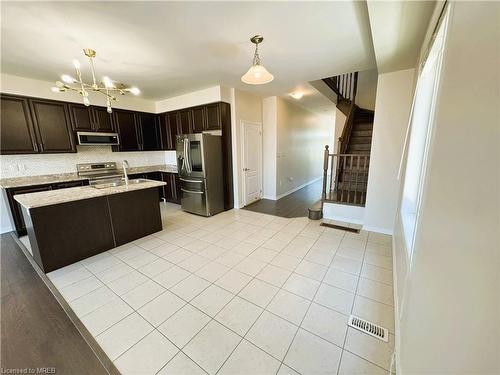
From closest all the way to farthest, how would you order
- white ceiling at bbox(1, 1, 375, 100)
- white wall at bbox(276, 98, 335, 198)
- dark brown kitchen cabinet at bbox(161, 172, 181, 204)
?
white ceiling at bbox(1, 1, 375, 100) < dark brown kitchen cabinet at bbox(161, 172, 181, 204) < white wall at bbox(276, 98, 335, 198)

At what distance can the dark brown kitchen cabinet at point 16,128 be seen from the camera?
3262 millimetres

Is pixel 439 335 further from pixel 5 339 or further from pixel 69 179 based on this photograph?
pixel 69 179

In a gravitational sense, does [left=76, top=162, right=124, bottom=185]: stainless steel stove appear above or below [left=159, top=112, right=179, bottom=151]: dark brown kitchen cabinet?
below

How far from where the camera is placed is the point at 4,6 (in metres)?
1.77

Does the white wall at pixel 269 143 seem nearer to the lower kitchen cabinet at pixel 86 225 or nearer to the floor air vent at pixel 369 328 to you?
the lower kitchen cabinet at pixel 86 225

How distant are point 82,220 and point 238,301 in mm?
2283

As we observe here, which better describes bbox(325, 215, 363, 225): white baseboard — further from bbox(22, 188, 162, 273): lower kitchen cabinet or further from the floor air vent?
bbox(22, 188, 162, 273): lower kitchen cabinet

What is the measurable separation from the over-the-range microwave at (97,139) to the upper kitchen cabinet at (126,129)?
147 millimetres

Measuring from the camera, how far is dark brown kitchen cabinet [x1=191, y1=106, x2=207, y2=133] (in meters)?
4.46

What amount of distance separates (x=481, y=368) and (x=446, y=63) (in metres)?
1.20

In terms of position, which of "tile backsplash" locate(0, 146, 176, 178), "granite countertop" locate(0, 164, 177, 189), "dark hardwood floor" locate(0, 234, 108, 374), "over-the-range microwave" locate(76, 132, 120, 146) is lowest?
"dark hardwood floor" locate(0, 234, 108, 374)

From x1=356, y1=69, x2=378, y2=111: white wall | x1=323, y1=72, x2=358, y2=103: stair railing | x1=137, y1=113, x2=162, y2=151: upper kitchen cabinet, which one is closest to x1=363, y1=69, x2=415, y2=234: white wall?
x1=356, y1=69, x2=378, y2=111: white wall

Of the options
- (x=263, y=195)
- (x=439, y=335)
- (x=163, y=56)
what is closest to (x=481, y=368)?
(x=439, y=335)

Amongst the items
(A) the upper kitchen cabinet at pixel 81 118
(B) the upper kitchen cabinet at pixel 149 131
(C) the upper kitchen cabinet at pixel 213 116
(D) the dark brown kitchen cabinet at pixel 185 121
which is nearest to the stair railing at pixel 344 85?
(C) the upper kitchen cabinet at pixel 213 116
